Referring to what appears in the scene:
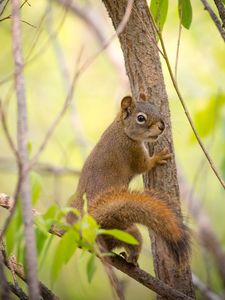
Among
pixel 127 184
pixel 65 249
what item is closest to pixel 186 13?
pixel 127 184

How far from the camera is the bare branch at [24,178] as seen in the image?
1.64m

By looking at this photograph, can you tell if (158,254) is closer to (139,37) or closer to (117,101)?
(139,37)

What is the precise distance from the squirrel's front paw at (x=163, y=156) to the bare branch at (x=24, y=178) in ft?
4.45

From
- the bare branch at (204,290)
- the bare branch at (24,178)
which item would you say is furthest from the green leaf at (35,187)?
the bare branch at (204,290)

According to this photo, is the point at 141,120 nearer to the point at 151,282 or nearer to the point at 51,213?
the point at 151,282

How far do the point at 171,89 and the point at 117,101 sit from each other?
0.77 m

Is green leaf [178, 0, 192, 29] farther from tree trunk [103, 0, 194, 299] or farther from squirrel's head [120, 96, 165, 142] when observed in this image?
squirrel's head [120, 96, 165, 142]

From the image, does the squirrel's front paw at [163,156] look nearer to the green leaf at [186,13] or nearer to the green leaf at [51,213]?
the green leaf at [186,13]

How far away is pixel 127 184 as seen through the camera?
11.5 feet

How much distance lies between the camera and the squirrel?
246 centimetres

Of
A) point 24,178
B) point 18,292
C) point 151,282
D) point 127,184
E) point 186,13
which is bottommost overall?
point 151,282

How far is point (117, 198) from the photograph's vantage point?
2.76 metres

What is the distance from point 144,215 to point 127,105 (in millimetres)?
1151

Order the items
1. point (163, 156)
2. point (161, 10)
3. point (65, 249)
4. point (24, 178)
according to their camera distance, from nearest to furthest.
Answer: point (24, 178)
point (65, 249)
point (161, 10)
point (163, 156)
